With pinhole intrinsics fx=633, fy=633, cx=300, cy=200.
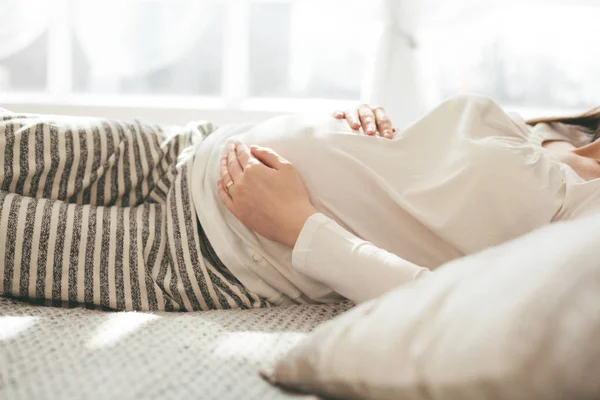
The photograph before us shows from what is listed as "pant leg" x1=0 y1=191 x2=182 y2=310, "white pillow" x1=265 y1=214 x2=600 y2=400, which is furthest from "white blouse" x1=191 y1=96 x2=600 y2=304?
"white pillow" x1=265 y1=214 x2=600 y2=400

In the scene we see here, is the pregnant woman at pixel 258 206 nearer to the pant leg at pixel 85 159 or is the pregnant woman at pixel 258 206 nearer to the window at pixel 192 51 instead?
the pant leg at pixel 85 159

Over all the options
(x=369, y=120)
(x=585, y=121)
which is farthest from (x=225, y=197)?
(x=585, y=121)

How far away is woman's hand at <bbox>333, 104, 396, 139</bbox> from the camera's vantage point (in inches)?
46.1

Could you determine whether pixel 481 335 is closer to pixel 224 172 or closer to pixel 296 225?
pixel 296 225

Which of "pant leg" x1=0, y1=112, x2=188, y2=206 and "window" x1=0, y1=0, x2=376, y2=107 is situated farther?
"window" x1=0, y1=0, x2=376, y2=107

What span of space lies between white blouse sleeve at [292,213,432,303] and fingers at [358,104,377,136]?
9.5 inches

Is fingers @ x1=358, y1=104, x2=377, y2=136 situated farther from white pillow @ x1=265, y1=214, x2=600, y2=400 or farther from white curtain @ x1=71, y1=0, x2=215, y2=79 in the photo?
white curtain @ x1=71, y1=0, x2=215, y2=79

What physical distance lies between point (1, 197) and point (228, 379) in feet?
1.86

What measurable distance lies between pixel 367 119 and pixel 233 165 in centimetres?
29

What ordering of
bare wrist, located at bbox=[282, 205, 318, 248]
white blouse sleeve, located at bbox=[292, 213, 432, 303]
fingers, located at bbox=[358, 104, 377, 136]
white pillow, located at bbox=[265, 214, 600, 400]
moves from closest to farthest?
1. white pillow, located at bbox=[265, 214, 600, 400]
2. white blouse sleeve, located at bbox=[292, 213, 432, 303]
3. bare wrist, located at bbox=[282, 205, 318, 248]
4. fingers, located at bbox=[358, 104, 377, 136]

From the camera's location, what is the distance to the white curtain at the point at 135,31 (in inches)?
102

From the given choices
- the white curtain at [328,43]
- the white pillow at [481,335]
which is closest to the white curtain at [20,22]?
the white curtain at [328,43]

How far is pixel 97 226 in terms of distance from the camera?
100 centimetres

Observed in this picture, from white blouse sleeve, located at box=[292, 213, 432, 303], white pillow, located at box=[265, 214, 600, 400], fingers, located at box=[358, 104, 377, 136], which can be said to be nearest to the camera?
white pillow, located at box=[265, 214, 600, 400]
